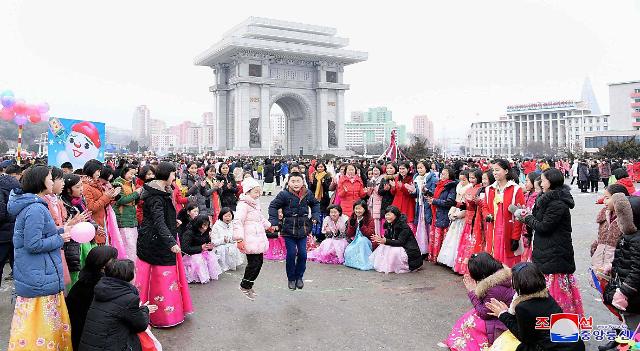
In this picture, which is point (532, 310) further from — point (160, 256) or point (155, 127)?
point (155, 127)

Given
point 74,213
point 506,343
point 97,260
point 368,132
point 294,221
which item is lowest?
point 506,343

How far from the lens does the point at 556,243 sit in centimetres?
441

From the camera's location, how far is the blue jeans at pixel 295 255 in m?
5.79

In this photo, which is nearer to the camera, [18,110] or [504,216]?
[504,216]

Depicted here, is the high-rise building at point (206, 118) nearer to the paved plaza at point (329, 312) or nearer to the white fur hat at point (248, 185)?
the paved plaza at point (329, 312)

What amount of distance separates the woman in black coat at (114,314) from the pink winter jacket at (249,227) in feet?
5.79

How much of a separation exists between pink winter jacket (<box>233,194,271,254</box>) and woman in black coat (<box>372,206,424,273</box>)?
7.07ft

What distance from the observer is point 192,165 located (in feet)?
29.0

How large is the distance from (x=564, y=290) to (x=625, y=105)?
267ft

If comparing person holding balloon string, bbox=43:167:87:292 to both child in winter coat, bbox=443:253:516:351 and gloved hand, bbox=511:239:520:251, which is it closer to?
child in winter coat, bbox=443:253:516:351

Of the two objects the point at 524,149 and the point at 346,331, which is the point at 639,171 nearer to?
the point at 346,331

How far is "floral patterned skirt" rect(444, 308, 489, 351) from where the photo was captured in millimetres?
4039

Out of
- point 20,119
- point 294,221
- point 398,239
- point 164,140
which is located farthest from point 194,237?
point 164,140

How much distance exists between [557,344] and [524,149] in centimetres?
9960
